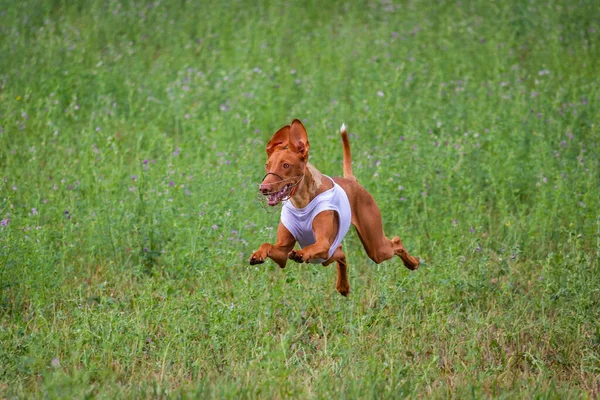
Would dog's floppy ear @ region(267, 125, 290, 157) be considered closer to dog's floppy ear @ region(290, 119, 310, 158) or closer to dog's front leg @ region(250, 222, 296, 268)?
dog's floppy ear @ region(290, 119, 310, 158)

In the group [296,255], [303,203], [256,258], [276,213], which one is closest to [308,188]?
[303,203]

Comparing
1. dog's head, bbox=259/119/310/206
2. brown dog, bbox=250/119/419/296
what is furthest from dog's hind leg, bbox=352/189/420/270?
dog's head, bbox=259/119/310/206

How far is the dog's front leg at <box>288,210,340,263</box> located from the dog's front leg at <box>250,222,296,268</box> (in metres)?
0.14

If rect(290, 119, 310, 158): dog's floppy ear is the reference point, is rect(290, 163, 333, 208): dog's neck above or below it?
below

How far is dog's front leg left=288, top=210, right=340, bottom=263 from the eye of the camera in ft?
14.1

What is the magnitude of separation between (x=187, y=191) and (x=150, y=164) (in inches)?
46.4

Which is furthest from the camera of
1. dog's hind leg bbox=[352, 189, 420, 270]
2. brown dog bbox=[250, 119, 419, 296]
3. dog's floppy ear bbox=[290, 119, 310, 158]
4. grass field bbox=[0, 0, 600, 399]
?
grass field bbox=[0, 0, 600, 399]

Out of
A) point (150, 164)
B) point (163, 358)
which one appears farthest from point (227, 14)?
point (163, 358)

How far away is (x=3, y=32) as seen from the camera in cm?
1196

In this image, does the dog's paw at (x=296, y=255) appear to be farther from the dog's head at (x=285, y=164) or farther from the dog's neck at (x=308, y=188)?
the dog's neck at (x=308, y=188)

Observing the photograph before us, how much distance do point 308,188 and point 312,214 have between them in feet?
0.48

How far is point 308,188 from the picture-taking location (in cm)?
459

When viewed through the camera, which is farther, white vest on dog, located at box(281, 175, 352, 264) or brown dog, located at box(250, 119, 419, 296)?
white vest on dog, located at box(281, 175, 352, 264)

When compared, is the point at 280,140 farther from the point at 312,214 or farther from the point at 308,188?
the point at 312,214
